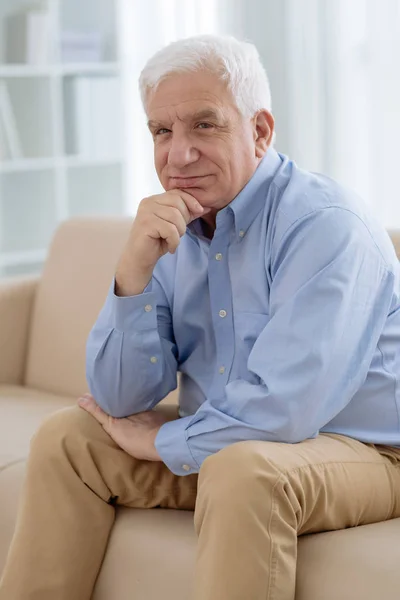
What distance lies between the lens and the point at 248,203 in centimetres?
162

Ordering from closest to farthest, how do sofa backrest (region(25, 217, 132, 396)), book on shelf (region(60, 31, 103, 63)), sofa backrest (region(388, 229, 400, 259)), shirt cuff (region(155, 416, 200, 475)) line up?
shirt cuff (region(155, 416, 200, 475))
sofa backrest (region(388, 229, 400, 259))
sofa backrest (region(25, 217, 132, 396))
book on shelf (region(60, 31, 103, 63))

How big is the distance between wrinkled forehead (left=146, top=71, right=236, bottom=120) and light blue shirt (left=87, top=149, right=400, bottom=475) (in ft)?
0.45

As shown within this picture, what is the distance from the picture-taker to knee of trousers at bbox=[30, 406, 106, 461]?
1568mm

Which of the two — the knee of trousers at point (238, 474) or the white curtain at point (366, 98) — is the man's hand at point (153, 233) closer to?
the knee of trousers at point (238, 474)

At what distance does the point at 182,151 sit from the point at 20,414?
89 cm

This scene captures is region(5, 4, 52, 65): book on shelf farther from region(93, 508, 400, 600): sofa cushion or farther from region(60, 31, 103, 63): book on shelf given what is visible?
region(93, 508, 400, 600): sofa cushion

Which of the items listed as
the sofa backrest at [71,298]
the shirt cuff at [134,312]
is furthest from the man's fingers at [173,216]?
the sofa backrest at [71,298]

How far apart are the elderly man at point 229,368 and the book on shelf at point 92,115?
2575 millimetres

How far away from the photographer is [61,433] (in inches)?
62.4

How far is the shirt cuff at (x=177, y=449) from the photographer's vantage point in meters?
1.51

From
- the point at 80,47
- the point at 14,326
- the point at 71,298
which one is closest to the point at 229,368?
the point at 71,298

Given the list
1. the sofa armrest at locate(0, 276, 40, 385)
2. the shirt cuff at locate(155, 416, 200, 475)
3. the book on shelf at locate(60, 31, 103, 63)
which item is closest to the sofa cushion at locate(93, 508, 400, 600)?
the shirt cuff at locate(155, 416, 200, 475)

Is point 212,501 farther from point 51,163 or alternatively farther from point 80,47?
point 80,47

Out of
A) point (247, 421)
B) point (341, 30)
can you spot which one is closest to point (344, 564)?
point (247, 421)
